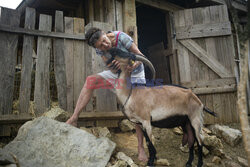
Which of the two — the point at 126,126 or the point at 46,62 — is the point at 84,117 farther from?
the point at 46,62

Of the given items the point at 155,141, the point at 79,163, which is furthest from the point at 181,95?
the point at 79,163

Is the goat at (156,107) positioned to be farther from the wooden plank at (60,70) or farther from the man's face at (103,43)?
the wooden plank at (60,70)

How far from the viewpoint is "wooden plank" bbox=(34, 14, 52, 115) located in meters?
3.19

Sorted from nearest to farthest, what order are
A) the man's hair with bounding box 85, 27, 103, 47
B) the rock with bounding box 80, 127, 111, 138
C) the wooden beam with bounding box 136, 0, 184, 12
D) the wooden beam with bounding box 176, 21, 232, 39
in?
the man's hair with bounding box 85, 27, 103, 47
the rock with bounding box 80, 127, 111, 138
the wooden beam with bounding box 176, 21, 232, 39
the wooden beam with bounding box 136, 0, 184, 12

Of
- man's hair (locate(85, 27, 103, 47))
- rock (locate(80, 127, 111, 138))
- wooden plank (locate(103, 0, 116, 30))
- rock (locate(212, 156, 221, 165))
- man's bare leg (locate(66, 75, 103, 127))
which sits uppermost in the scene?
wooden plank (locate(103, 0, 116, 30))

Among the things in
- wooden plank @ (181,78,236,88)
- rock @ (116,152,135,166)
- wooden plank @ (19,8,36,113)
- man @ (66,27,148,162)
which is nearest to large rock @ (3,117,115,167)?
rock @ (116,152,135,166)

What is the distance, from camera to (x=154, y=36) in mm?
8266

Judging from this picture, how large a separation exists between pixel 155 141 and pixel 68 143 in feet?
5.85

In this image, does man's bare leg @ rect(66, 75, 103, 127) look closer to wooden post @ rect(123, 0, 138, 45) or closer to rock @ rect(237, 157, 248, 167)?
wooden post @ rect(123, 0, 138, 45)

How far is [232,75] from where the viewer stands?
4.64 m

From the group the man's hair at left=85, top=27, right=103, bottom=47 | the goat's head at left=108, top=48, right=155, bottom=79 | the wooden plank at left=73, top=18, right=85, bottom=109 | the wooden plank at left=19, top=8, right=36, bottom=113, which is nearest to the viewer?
the goat's head at left=108, top=48, right=155, bottom=79

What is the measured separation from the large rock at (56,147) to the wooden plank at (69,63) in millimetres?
949

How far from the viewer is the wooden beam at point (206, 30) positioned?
15.7 ft

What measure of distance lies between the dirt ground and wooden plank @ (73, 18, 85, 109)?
1.08 meters
